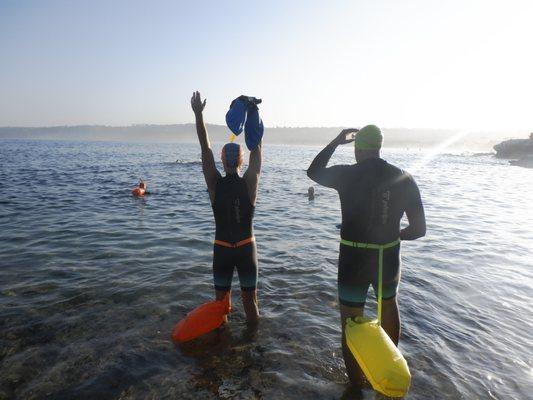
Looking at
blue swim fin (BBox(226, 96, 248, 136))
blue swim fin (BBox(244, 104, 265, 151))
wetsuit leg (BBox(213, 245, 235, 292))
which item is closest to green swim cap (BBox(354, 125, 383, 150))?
blue swim fin (BBox(244, 104, 265, 151))

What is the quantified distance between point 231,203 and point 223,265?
0.98m

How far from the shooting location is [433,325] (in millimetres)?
6781

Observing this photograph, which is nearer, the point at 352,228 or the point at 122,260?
the point at 352,228

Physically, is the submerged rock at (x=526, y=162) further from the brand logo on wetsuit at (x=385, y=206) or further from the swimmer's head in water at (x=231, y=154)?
the swimmer's head in water at (x=231, y=154)

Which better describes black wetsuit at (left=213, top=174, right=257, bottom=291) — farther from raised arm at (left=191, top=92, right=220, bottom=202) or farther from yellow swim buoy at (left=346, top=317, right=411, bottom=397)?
yellow swim buoy at (left=346, top=317, right=411, bottom=397)

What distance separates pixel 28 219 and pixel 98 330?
10.1 m

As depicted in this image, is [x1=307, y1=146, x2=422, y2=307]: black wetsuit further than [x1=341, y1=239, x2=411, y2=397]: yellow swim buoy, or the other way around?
[x1=307, y1=146, x2=422, y2=307]: black wetsuit

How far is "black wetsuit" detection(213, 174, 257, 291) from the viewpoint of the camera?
210 inches

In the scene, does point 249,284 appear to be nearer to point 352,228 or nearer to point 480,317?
point 352,228

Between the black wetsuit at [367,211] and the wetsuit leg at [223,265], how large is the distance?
178 cm

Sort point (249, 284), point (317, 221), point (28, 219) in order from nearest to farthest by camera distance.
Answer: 1. point (249, 284)
2. point (28, 219)
3. point (317, 221)

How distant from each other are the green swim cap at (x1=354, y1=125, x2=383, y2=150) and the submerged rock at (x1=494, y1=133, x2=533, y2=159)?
3030 inches

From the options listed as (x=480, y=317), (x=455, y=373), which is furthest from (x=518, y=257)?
(x=455, y=373)

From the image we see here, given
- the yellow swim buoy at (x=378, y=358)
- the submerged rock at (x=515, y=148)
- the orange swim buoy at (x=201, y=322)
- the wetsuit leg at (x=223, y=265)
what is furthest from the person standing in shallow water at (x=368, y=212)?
the submerged rock at (x=515, y=148)
